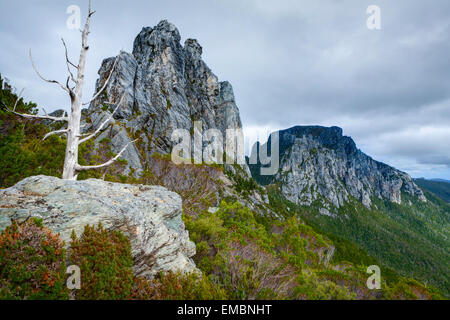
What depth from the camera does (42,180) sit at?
5902mm

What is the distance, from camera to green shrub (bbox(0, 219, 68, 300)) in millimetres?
4047

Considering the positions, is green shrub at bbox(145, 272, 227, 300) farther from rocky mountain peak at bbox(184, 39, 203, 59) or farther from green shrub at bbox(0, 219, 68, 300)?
rocky mountain peak at bbox(184, 39, 203, 59)

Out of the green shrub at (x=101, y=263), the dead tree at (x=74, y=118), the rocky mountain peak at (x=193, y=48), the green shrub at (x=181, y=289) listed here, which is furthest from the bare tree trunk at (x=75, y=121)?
the rocky mountain peak at (x=193, y=48)

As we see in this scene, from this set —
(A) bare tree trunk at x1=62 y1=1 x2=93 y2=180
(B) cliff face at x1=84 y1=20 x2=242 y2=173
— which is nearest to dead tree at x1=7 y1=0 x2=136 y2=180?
(A) bare tree trunk at x1=62 y1=1 x2=93 y2=180

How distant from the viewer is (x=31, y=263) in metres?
4.32

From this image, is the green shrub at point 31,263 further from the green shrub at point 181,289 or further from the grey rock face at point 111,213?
the green shrub at point 181,289

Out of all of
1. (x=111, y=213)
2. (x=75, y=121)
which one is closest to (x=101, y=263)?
(x=111, y=213)

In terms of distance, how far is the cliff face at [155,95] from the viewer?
38.3 meters

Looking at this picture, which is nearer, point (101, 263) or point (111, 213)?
point (101, 263)

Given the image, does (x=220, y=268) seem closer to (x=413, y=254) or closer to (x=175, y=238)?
(x=175, y=238)

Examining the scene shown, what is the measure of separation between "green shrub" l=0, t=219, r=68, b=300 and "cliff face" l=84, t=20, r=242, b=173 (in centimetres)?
511

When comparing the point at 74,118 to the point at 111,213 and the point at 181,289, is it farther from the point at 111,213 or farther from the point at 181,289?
the point at 181,289

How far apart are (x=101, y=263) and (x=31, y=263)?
1.35 m
